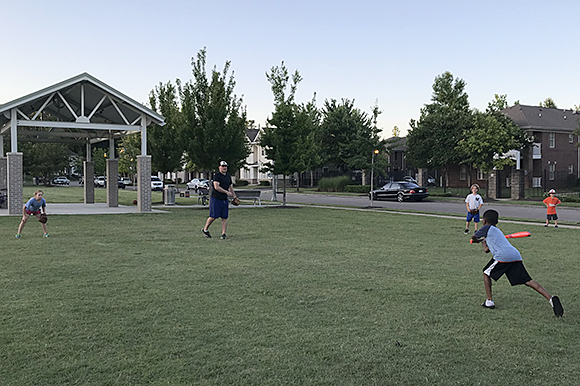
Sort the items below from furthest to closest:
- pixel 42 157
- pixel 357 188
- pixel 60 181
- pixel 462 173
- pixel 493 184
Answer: pixel 60 181
pixel 42 157
pixel 462 173
pixel 357 188
pixel 493 184

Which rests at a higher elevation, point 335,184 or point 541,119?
point 541,119

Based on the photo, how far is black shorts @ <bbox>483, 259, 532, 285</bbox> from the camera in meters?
6.37

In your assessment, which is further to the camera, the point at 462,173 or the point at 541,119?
the point at 462,173

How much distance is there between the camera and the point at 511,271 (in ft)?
21.1

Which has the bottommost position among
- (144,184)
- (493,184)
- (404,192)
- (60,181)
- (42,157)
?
(404,192)

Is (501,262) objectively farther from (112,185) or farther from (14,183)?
(112,185)

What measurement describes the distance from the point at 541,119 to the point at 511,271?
50.1 metres

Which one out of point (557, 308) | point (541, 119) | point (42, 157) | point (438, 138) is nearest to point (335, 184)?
point (438, 138)

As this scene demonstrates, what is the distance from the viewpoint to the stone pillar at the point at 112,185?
87.3ft

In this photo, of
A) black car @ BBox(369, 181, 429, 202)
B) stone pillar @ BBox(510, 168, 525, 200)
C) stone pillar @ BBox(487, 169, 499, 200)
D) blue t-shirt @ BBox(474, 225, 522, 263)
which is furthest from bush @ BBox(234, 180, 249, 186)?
blue t-shirt @ BBox(474, 225, 522, 263)

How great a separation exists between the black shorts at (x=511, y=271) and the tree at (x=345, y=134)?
4908 cm

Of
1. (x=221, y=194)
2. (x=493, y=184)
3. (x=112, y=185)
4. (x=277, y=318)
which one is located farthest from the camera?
(x=493, y=184)

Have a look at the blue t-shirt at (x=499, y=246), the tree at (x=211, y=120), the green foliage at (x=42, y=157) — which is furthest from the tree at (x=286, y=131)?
the green foliage at (x=42, y=157)

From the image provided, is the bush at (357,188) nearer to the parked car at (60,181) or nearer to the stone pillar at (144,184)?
the stone pillar at (144,184)
